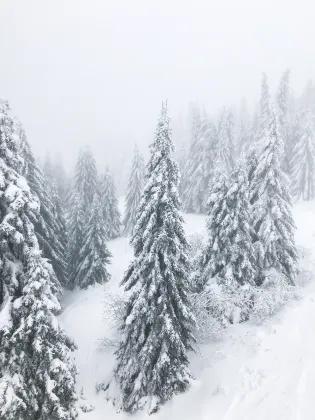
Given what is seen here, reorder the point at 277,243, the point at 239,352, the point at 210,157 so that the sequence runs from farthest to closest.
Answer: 1. the point at 210,157
2. the point at 277,243
3. the point at 239,352

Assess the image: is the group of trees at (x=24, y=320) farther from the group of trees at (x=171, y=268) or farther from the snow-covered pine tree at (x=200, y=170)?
the snow-covered pine tree at (x=200, y=170)

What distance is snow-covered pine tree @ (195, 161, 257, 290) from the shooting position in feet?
58.3

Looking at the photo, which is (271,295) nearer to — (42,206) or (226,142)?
(42,206)

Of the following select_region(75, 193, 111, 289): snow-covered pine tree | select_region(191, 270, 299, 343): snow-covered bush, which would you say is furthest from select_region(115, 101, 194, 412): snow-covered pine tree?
select_region(75, 193, 111, 289): snow-covered pine tree

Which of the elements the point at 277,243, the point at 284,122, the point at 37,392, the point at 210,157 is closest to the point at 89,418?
the point at 37,392

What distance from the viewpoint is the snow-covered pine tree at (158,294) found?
1436cm

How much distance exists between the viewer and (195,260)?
65.6ft

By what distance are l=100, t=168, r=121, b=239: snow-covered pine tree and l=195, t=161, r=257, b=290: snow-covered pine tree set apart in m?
28.0

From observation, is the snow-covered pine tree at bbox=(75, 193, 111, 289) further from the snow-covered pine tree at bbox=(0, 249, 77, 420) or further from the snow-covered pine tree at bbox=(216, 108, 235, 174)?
the snow-covered pine tree at bbox=(216, 108, 235, 174)

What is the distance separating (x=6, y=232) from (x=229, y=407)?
475 inches

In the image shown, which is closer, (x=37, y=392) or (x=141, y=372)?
(x=37, y=392)

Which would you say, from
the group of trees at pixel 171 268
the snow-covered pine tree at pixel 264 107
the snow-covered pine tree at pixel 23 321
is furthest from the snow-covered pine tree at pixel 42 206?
the snow-covered pine tree at pixel 264 107

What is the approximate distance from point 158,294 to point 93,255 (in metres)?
16.5

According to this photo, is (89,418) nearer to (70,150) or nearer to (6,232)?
(6,232)
